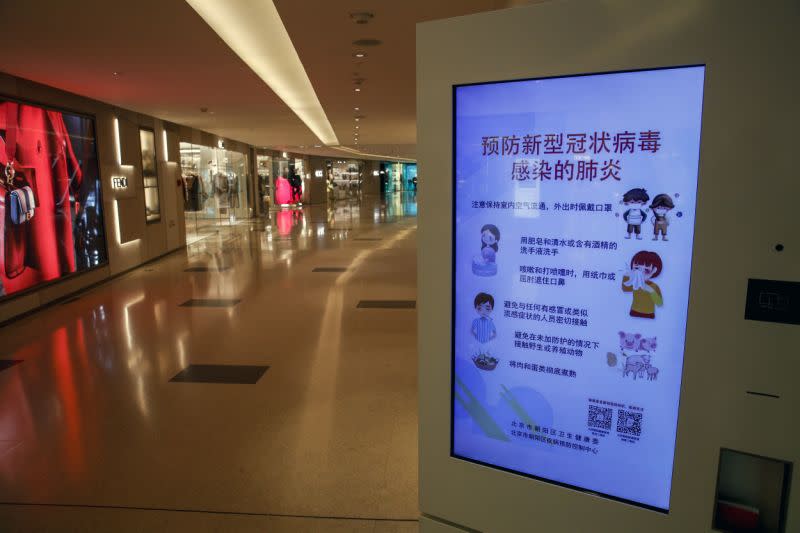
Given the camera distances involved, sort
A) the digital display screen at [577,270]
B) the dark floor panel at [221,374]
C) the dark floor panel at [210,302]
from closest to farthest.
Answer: the digital display screen at [577,270], the dark floor panel at [221,374], the dark floor panel at [210,302]

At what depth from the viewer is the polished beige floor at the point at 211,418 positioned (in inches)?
113

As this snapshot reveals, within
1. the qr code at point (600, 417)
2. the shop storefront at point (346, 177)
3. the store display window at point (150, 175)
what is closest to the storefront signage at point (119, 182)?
the store display window at point (150, 175)

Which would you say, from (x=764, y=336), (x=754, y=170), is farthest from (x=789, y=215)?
(x=764, y=336)

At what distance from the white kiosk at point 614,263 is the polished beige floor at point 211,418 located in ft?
4.35

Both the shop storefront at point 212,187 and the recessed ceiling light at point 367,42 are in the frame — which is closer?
the recessed ceiling light at point 367,42

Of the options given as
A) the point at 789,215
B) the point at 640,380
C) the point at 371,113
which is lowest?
the point at 640,380

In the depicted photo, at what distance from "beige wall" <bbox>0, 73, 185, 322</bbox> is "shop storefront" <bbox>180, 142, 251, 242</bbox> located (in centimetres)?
204

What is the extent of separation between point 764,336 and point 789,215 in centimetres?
30

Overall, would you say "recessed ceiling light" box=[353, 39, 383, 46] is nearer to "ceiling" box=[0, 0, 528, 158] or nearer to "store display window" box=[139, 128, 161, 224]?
"ceiling" box=[0, 0, 528, 158]

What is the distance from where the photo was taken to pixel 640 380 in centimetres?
149

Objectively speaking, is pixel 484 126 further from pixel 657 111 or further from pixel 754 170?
pixel 754 170

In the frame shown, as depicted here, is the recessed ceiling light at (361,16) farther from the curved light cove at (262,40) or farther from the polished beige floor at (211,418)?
the polished beige floor at (211,418)

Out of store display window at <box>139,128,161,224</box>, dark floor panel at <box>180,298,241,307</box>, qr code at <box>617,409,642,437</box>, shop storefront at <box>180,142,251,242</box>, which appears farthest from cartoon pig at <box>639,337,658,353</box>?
shop storefront at <box>180,142,251,242</box>

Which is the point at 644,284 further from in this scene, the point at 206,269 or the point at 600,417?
the point at 206,269
